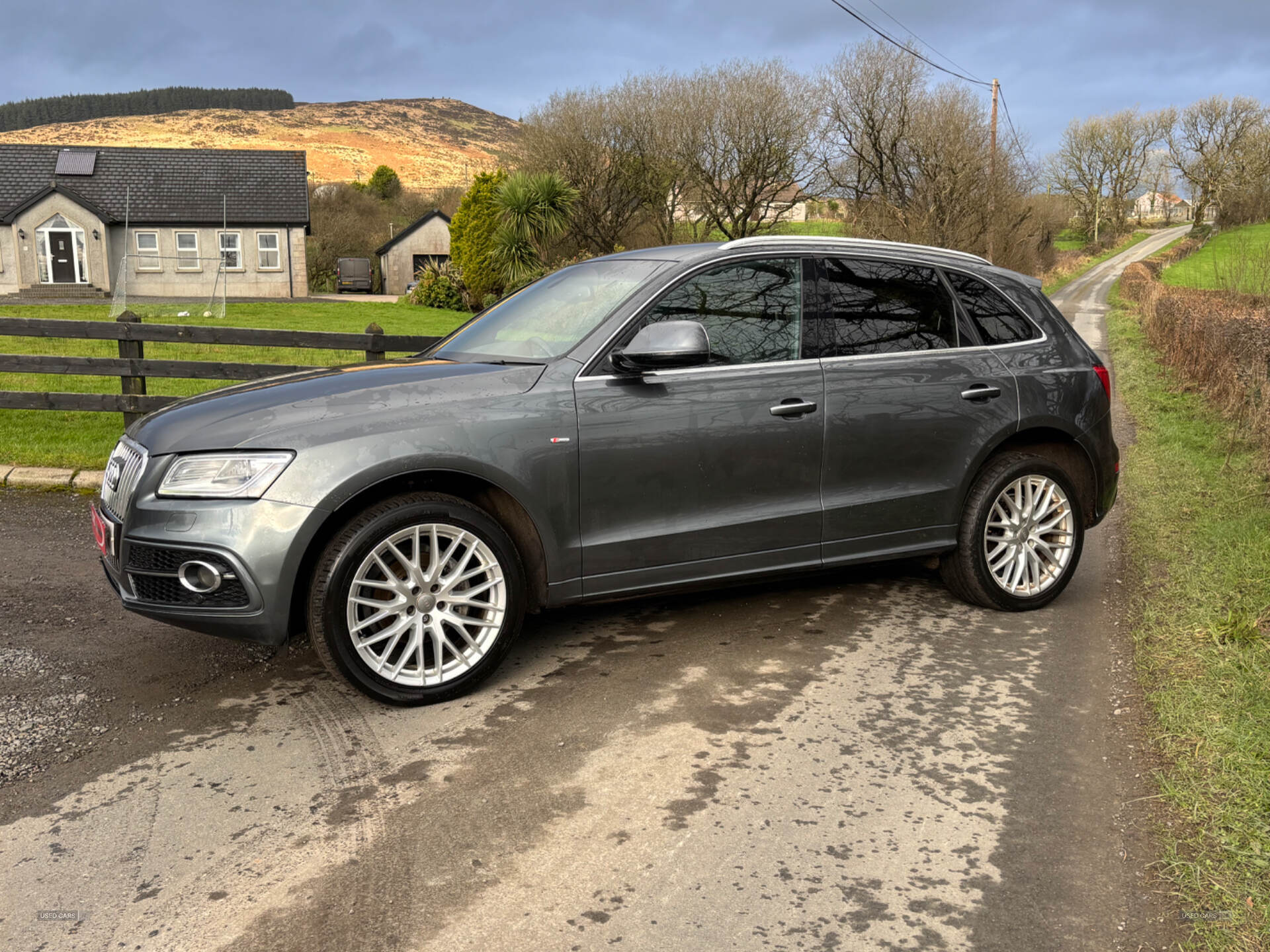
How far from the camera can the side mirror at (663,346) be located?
13.9 feet

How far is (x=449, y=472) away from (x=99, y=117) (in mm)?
200419

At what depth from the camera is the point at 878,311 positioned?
511 cm

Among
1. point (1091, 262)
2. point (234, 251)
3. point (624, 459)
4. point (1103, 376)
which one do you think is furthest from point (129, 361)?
point (1091, 262)

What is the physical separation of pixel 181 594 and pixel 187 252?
49226mm

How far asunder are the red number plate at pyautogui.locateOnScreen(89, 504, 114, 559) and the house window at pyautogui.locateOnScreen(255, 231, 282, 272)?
4754 cm

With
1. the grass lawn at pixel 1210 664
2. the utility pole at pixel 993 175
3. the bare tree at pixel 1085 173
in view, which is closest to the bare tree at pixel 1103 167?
the bare tree at pixel 1085 173

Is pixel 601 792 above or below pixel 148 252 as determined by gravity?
below

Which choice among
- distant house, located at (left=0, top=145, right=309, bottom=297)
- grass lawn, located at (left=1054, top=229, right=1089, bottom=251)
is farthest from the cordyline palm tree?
grass lawn, located at (left=1054, top=229, right=1089, bottom=251)

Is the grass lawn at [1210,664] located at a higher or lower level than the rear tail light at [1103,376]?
lower

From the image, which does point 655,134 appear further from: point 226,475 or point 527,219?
point 226,475

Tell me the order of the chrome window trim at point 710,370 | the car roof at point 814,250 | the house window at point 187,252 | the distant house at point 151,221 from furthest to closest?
1. the house window at point 187,252
2. the distant house at point 151,221
3. the car roof at point 814,250
4. the chrome window trim at point 710,370

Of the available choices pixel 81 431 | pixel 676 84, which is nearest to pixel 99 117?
pixel 676 84

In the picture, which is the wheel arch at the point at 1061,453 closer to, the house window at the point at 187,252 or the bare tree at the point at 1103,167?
the house window at the point at 187,252

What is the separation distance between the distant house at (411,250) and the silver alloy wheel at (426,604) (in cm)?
5523
